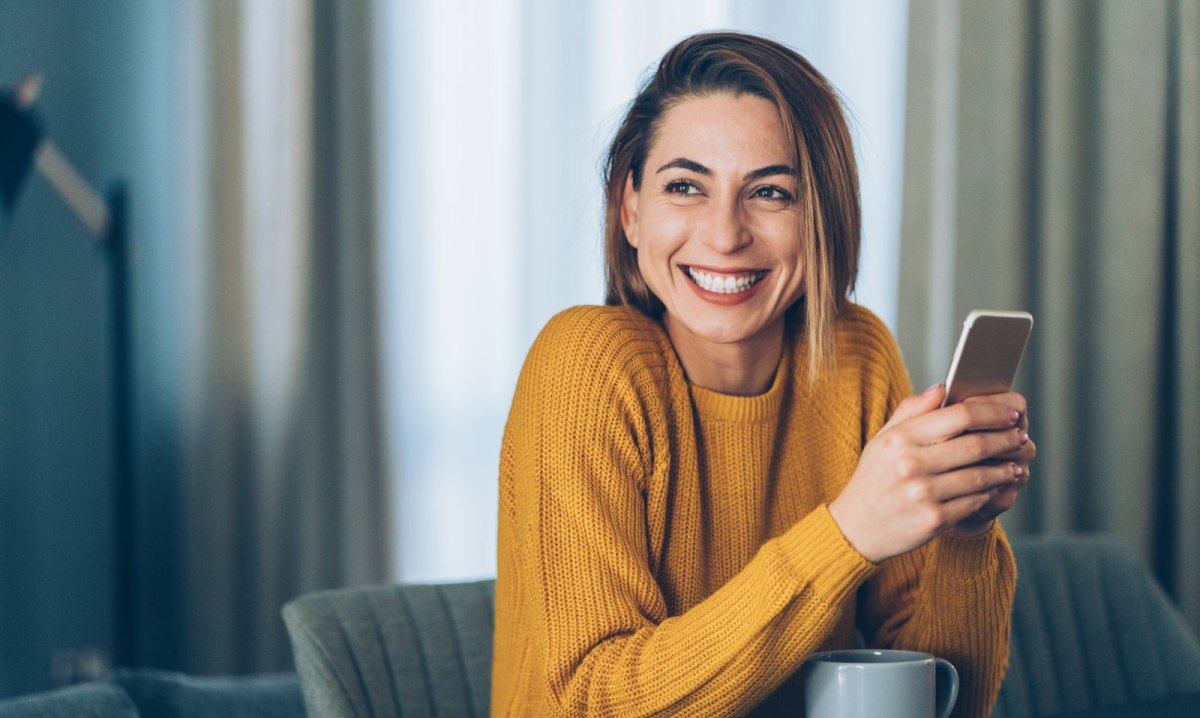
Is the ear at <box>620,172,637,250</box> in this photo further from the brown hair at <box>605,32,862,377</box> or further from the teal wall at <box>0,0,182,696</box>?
the teal wall at <box>0,0,182,696</box>

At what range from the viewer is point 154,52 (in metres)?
2.51

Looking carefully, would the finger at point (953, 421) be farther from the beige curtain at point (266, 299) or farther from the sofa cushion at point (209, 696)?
the beige curtain at point (266, 299)

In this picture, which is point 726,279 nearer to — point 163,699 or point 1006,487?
point 1006,487

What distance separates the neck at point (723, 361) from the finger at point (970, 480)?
0.36 m

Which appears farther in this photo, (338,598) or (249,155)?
(249,155)

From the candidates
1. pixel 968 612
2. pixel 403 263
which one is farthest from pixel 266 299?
pixel 968 612

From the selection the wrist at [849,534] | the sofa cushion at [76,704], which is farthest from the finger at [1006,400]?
the sofa cushion at [76,704]

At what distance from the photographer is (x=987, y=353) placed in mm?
906

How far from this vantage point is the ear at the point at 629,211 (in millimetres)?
1326

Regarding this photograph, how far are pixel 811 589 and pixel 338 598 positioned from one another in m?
0.68

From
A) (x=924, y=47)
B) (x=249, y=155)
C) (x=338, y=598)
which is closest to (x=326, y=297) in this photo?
(x=249, y=155)

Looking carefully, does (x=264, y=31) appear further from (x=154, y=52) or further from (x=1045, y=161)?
(x=1045, y=161)

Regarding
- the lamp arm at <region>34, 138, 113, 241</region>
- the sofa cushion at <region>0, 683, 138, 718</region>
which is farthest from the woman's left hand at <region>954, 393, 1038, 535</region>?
the lamp arm at <region>34, 138, 113, 241</region>

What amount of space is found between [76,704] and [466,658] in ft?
1.53
